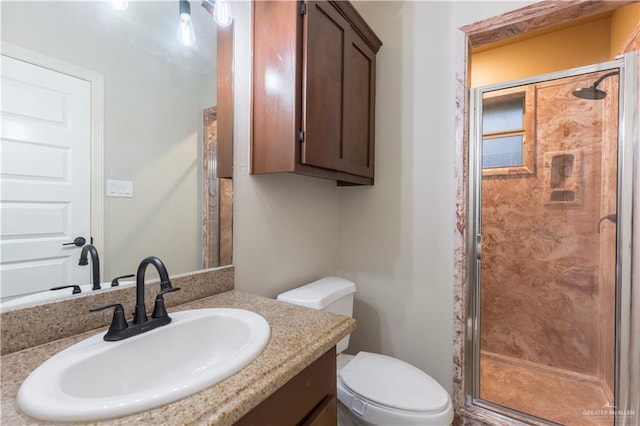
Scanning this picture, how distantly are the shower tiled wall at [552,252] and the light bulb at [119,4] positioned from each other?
1.93 meters

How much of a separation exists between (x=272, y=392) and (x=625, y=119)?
193 cm

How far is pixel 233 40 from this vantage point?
1.22m

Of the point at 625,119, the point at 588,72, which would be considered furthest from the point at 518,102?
the point at 625,119

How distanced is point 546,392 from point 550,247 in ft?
3.04

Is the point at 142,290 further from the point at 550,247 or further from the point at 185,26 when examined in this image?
the point at 550,247

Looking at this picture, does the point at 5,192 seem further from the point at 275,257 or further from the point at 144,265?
the point at 275,257

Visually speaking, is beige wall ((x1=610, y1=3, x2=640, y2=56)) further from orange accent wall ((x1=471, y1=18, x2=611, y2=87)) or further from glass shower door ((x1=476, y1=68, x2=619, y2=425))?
glass shower door ((x1=476, y1=68, x2=619, y2=425))

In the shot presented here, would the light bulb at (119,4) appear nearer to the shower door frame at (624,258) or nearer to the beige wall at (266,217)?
the beige wall at (266,217)

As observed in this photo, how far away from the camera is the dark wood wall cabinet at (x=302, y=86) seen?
1124 mm

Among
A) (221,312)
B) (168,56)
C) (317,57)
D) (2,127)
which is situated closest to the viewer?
(2,127)

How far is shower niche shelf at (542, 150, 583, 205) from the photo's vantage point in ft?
5.51

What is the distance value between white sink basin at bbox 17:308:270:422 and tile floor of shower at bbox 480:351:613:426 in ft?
5.31

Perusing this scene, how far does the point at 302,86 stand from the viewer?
1.13 m

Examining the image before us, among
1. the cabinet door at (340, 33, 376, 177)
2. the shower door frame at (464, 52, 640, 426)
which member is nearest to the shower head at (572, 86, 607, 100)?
the shower door frame at (464, 52, 640, 426)
